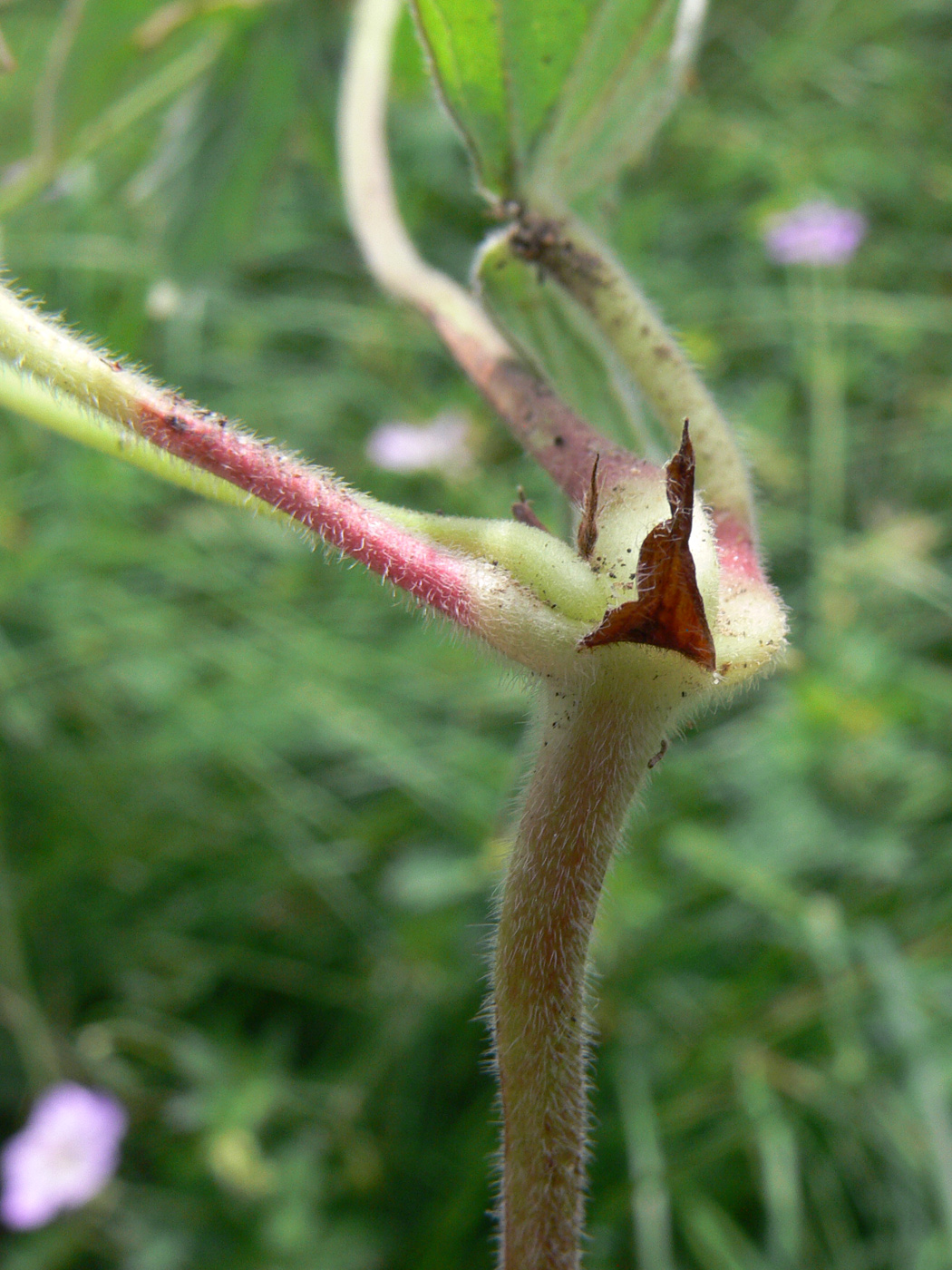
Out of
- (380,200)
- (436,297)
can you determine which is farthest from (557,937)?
(380,200)

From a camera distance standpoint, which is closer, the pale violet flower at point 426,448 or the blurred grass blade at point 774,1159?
the blurred grass blade at point 774,1159

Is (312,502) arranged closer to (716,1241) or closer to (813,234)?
(716,1241)

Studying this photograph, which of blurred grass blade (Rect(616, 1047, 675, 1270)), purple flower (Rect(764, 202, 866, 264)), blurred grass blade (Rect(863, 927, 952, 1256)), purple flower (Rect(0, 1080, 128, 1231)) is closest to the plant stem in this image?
blurred grass blade (Rect(616, 1047, 675, 1270))

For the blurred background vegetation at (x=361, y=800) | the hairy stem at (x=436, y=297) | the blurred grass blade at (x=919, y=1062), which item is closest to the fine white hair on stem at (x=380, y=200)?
the hairy stem at (x=436, y=297)

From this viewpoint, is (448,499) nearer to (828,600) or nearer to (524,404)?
(828,600)

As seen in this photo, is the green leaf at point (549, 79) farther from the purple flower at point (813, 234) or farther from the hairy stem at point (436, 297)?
the purple flower at point (813, 234)
